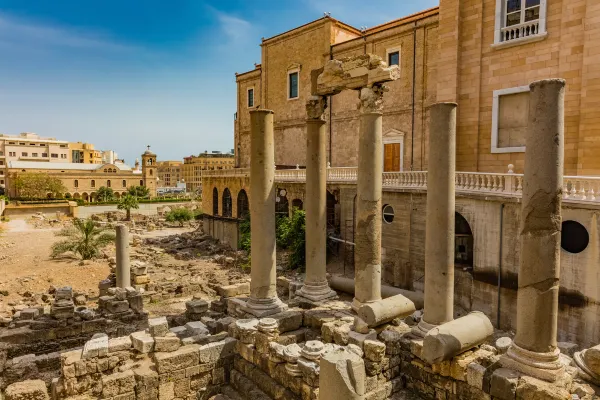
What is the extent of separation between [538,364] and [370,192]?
4.37m

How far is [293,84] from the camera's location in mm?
30172

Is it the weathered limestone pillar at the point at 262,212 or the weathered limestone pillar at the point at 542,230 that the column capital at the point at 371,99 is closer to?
the weathered limestone pillar at the point at 262,212

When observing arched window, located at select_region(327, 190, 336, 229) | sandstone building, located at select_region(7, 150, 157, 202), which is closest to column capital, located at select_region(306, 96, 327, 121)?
arched window, located at select_region(327, 190, 336, 229)

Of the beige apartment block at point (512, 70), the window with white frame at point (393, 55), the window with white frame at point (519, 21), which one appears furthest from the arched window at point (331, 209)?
the window with white frame at point (519, 21)

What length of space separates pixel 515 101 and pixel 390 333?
12367mm

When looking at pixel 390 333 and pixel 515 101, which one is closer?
pixel 390 333

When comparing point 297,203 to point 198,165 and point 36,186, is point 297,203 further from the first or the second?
point 198,165

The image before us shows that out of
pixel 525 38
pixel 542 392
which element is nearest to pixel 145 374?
pixel 542 392

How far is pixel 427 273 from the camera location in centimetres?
774

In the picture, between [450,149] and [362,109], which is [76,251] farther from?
[450,149]

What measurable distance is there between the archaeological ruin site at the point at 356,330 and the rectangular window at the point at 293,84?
67.2 ft

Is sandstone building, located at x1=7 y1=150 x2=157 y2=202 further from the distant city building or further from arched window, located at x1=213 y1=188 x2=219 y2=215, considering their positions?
arched window, located at x1=213 y1=188 x2=219 y2=215

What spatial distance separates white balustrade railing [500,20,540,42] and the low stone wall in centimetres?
2075

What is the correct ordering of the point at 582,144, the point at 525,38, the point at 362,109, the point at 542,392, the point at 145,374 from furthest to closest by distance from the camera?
the point at 525,38 → the point at 582,144 → the point at 362,109 → the point at 145,374 → the point at 542,392
